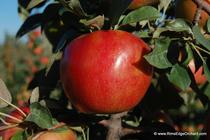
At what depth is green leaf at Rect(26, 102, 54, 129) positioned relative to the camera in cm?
95

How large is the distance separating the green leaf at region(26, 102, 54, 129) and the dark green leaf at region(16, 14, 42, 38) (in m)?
0.40

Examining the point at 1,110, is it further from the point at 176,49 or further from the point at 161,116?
the point at 161,116

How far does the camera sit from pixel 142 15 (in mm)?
922

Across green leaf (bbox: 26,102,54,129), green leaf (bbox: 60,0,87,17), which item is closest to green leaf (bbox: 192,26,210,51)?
green leaf (bbox: 60,0,87,17)

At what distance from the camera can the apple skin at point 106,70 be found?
33.9 inches

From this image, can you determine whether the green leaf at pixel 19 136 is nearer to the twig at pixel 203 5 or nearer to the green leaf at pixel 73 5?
the green leaf at pixel 73 5

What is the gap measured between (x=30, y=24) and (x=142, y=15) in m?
0.48

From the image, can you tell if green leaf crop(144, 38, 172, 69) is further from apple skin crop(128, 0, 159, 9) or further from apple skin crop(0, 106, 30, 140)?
apple skin crop(0, 106, 30, 140)

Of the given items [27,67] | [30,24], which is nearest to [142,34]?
[30,24]

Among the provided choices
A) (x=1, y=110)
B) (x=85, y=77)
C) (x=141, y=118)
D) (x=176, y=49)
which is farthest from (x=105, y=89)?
(x=141, y=118)

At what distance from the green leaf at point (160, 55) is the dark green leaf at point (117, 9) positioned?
A: 9cm

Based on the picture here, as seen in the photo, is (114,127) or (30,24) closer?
(114,127)

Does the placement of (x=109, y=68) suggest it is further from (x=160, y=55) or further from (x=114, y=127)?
(x=114, y=127)

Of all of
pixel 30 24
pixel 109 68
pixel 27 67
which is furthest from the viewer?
pixel 27 67
